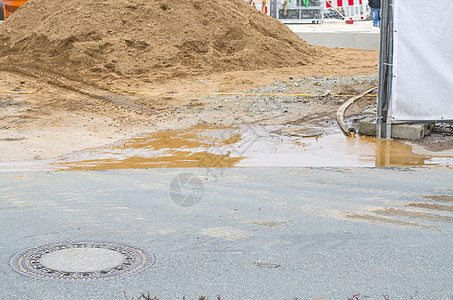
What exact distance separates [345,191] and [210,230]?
234 cm

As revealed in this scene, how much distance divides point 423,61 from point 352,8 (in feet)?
75.8

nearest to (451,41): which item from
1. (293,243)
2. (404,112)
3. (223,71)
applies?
(404,112)

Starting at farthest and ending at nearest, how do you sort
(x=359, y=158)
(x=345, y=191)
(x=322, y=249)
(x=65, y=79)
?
(x=65, y=79), (x=359, y=158), (x=345, y=191), (x=322, y=249)

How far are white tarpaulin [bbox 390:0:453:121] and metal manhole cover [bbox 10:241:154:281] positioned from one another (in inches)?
295

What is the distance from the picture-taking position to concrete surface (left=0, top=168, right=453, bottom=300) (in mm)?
4562

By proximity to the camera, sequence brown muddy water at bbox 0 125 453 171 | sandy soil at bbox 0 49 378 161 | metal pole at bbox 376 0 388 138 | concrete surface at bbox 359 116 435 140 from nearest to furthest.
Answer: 1. brown muddy water at bbox 0 125 453 171
2. metal pole at bbox 376 0 388 138
3. concrete surface at bbox 359 116 435 140
4. sandy soil at bbox 0 49 378 161

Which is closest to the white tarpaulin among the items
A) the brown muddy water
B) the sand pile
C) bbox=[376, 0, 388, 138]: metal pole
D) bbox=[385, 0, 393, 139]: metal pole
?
bbox=[385, 0, 393, 139]: metal pole

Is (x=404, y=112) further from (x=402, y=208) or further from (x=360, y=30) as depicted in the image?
(x=360, y=30)

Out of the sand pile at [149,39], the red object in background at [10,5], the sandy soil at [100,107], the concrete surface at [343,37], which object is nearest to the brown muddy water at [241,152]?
the sandy soil at [100,107]

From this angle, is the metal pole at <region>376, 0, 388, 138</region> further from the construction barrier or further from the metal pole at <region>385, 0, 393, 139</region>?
the construction barrier

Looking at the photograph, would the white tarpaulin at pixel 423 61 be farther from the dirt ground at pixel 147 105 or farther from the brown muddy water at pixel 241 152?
the brown muddy water at pixel 241 152

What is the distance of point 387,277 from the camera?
4.76 m

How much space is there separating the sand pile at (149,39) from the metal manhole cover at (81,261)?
13.6 metres

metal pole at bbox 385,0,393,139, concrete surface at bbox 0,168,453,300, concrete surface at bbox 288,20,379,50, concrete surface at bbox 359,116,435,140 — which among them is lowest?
concrete surface at bbox 0,168,453,300
